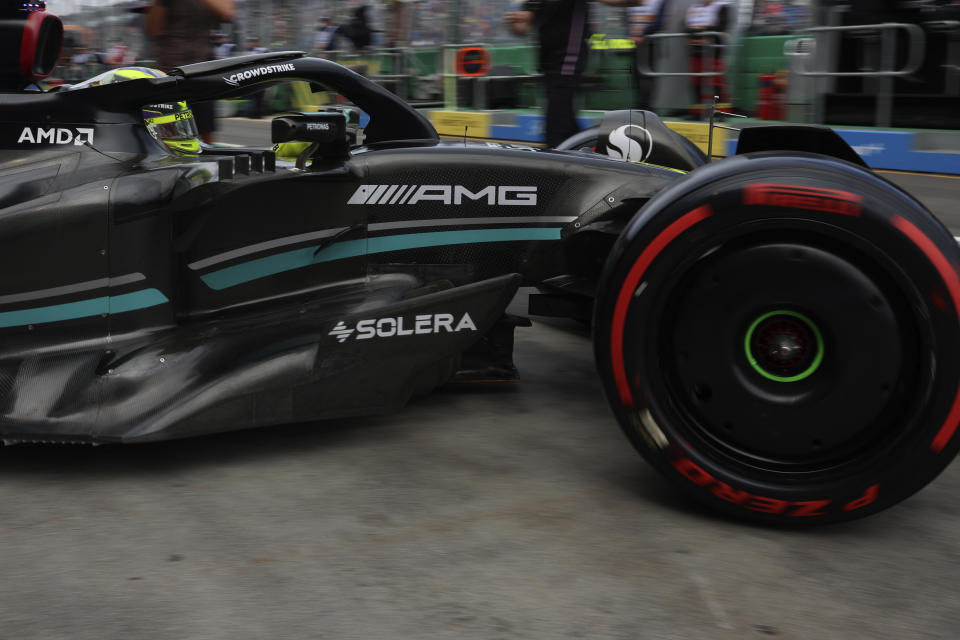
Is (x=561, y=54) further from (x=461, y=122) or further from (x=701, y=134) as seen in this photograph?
(x=461, y=122)

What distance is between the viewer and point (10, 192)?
304cm

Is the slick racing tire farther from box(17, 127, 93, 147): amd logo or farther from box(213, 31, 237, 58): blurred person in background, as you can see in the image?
Answer: box(213, 31, 237, 58): blurred person in background

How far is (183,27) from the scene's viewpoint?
20.5ft

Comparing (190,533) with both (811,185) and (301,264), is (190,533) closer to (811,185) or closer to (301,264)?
(301,264)

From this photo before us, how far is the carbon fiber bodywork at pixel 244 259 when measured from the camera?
2.93m

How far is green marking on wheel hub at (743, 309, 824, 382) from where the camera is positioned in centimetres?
244

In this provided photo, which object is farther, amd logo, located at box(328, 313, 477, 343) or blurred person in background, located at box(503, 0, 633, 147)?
blurred person in background, located at box(503, 0, 633, 147)

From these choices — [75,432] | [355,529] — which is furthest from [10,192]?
[355,529]

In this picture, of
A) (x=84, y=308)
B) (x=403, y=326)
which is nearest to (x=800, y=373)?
(x=403, y=326)

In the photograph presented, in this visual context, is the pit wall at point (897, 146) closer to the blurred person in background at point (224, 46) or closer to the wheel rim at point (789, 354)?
the wheel rim at point (789, 354)

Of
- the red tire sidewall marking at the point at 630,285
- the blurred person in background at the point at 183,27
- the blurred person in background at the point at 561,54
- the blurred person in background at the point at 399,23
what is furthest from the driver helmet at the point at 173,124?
the blurred person in background at the point at 399,23

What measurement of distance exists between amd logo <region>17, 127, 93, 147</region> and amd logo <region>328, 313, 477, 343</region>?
40.1 inches

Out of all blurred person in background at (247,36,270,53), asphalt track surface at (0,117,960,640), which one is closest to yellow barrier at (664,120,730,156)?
asphalt track surface at (0,117,960,640)

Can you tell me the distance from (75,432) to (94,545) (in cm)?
52
